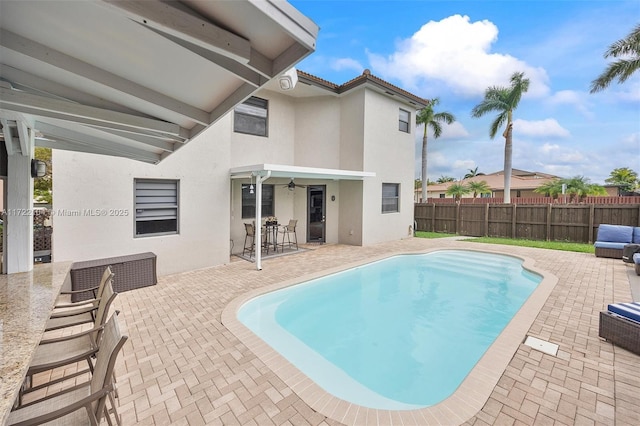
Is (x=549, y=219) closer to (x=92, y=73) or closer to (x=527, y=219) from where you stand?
(x=527, y=219)

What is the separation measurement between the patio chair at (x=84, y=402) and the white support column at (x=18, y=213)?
3.34 m

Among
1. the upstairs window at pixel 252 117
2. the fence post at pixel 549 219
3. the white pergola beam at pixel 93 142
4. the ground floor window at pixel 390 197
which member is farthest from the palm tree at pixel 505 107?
the white pergola beam at pixel 93 142

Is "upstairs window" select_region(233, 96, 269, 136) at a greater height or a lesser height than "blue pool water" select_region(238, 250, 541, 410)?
greater

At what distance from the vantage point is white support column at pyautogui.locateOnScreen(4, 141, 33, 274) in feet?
14.2

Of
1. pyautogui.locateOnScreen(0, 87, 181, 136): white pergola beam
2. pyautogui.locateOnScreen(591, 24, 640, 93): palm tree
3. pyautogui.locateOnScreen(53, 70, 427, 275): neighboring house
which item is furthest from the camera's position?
pyautogui.locateOnScreen(591, 24, 640, 93): palm tree

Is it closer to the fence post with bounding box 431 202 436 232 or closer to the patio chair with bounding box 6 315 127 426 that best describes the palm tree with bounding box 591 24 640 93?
the fence post with bounding box 431 202 436 232

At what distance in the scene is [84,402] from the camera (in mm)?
2023

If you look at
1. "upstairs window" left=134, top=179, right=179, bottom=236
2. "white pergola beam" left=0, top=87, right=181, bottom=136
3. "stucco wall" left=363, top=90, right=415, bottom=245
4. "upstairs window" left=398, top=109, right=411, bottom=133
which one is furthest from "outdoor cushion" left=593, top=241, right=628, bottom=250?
"upstairs window" left=134, top=179, right=179, bottom=236

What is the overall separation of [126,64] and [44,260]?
8254mm

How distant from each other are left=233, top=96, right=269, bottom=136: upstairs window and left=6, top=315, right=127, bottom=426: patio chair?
9835 mm

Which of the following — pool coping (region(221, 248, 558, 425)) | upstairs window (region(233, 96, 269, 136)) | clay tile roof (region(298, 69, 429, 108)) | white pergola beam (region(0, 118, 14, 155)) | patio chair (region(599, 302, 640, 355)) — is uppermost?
clay tile roof (region(298, 69, 429, 108))

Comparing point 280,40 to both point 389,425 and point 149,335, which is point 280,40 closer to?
point 389,425

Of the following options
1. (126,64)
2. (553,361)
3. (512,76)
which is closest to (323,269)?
(553,361)

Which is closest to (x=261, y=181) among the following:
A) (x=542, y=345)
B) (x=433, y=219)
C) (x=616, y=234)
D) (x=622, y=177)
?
(x=542, y=345)
